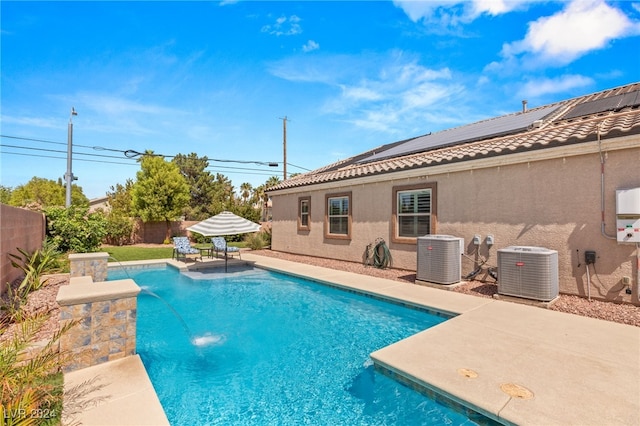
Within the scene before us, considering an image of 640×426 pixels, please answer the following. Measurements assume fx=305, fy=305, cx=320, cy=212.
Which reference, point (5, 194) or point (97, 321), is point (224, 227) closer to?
point (97, 321)

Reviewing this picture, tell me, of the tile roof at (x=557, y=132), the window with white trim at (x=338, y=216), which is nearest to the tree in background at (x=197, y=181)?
the window with white trim at (x=338, y=216)

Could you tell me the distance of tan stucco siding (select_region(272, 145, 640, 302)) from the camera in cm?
654

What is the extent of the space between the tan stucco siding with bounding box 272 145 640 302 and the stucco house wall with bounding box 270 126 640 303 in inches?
0.6

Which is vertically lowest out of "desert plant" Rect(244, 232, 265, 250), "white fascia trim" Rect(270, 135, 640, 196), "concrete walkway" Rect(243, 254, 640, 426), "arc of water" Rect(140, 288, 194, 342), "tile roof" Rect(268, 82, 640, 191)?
"arc of water" Rect(140, 288, 194, 342)

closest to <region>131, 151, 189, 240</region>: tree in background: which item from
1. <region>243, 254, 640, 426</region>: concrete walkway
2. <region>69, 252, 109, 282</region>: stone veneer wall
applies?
<region>69, 252, 109, 282</region>: stone veneer wall

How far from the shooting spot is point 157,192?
22609mm

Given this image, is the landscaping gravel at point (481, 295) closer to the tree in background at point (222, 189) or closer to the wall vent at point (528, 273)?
the wall vent at point (528, 273)

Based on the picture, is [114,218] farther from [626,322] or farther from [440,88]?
[626,322]

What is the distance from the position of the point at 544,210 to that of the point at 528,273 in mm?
1830

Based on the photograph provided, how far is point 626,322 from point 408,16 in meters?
10.7

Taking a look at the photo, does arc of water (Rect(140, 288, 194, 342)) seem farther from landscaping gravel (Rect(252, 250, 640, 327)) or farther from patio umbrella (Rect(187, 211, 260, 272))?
landscaping gravel (Rect(252, 250, 640, 327))

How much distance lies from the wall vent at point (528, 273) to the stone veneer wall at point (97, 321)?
7454mm

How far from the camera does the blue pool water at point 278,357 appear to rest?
355cm

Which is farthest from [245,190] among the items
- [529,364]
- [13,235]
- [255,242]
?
[529,364]
